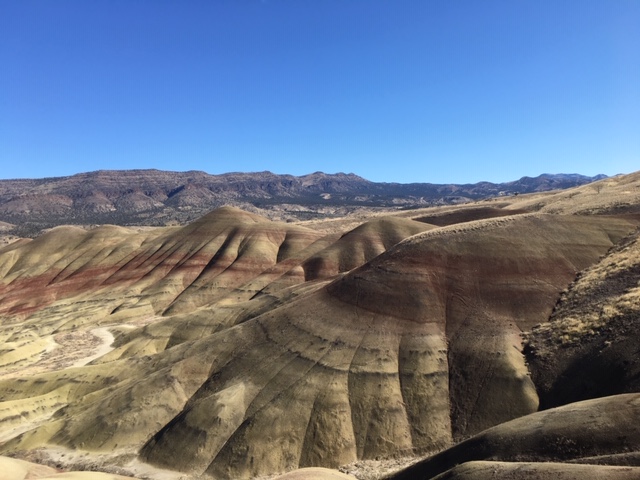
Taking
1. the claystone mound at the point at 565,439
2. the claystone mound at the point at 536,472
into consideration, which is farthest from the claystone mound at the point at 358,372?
the claystone mound at the point at 536,472

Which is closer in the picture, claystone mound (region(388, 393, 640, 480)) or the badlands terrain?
claystone mound (region(388, 393, 640, 480))

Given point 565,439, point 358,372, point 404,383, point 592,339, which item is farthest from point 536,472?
point 358,372

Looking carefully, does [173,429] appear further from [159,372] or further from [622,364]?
[622,364]

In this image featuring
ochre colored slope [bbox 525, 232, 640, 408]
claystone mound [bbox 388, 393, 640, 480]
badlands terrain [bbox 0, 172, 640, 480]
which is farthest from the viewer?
ochre colored slope [bbox 525, 232, 640, 408]

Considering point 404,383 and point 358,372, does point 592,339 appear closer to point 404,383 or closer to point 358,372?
point 404,383

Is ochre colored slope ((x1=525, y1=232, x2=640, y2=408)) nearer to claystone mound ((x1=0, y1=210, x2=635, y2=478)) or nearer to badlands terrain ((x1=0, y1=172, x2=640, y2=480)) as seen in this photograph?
badlands terrain ((x1=0, y1=172, x2=640, y2=480))

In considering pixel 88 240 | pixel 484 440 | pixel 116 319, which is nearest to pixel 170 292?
pixel 116 319

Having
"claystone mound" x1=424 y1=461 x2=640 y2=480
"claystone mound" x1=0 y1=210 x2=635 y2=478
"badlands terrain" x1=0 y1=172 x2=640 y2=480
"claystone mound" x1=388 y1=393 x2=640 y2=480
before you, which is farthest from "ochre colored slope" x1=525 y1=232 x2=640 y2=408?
"claystone mound" x1=424 y1=461 x2=640 y2=480

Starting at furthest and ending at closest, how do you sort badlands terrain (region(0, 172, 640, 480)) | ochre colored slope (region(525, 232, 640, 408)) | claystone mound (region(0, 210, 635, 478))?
claystone mound (region(0, 210, 635, 478)) → ochre colored slope (region(525, 232, 640, 408)) → badlands terrain (region(0, 172, 640, 480))

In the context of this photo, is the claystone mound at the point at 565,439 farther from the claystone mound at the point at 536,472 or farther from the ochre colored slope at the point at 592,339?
the ochre colored slope at the point at 592,339
